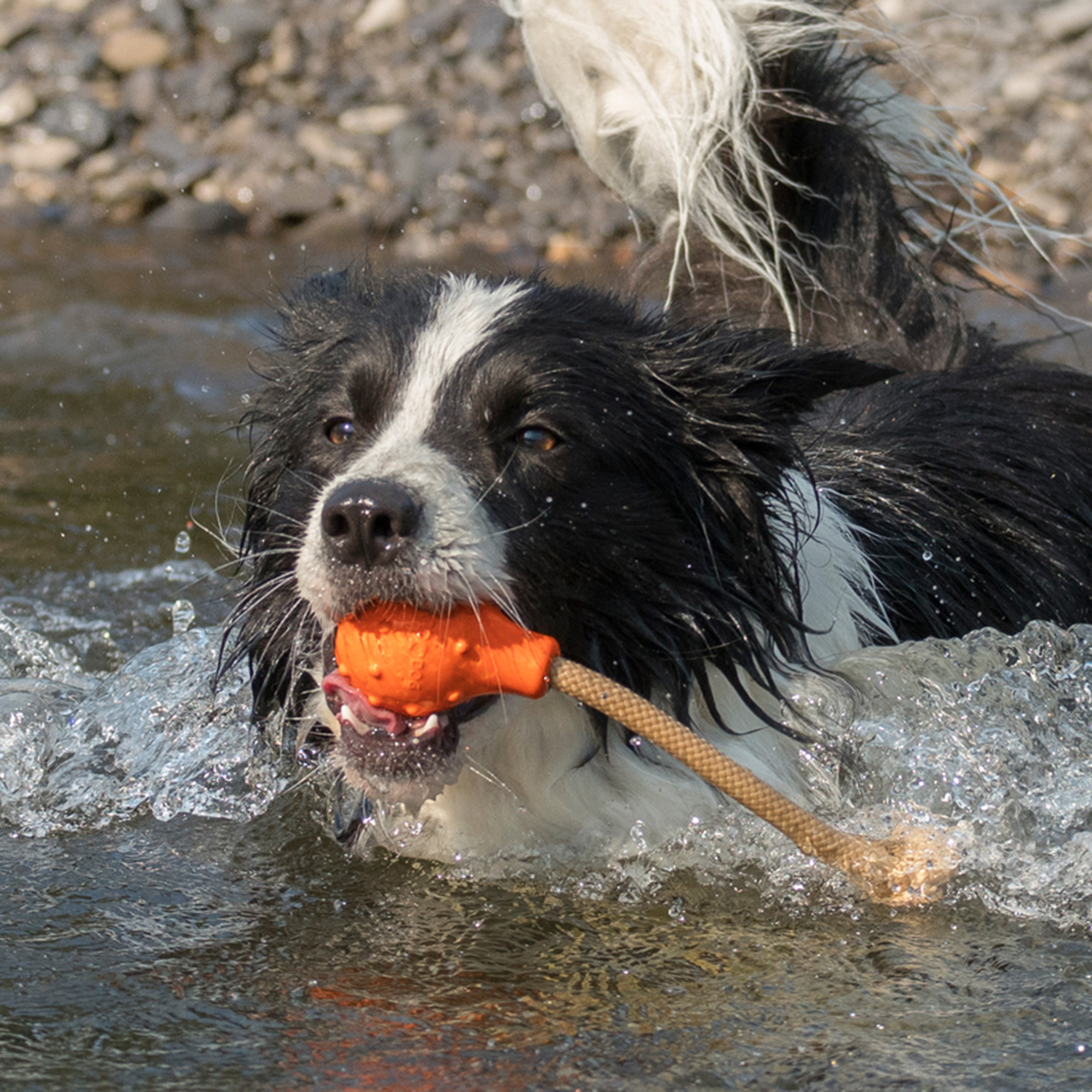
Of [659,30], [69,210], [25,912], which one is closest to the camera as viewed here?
[25,912]

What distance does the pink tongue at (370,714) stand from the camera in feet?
9.37

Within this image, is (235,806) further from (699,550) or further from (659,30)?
(659,30)

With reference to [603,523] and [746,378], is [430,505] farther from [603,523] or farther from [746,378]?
[746,378]

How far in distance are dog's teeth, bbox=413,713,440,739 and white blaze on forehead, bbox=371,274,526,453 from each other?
478 mm

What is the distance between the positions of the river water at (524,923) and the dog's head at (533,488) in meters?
0.33

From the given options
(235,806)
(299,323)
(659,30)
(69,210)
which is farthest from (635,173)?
(69,210)

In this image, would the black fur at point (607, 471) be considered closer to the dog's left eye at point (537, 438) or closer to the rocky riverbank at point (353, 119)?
the dog's left eye at point (537, 438)

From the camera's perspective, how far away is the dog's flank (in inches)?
112

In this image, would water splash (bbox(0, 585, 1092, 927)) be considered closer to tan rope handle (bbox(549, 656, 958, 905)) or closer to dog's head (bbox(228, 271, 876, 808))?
tan rope handle (bbox(549, 656, 958, 905))

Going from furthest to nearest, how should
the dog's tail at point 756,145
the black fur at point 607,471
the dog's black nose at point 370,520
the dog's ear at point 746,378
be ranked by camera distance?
the dog's tail at point 756,145
the dog's ear at point 746,378
the black fur at point 607,471
the dog's black nose at point 370,520

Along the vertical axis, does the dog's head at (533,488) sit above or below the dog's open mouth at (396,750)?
above

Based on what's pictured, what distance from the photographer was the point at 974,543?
12.3ft

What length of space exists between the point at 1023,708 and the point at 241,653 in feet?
5.40

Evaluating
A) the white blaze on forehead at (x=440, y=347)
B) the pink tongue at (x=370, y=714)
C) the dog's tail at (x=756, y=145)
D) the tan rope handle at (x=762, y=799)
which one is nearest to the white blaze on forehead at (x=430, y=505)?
the white blaze on forehead at (x=440, y=347)
